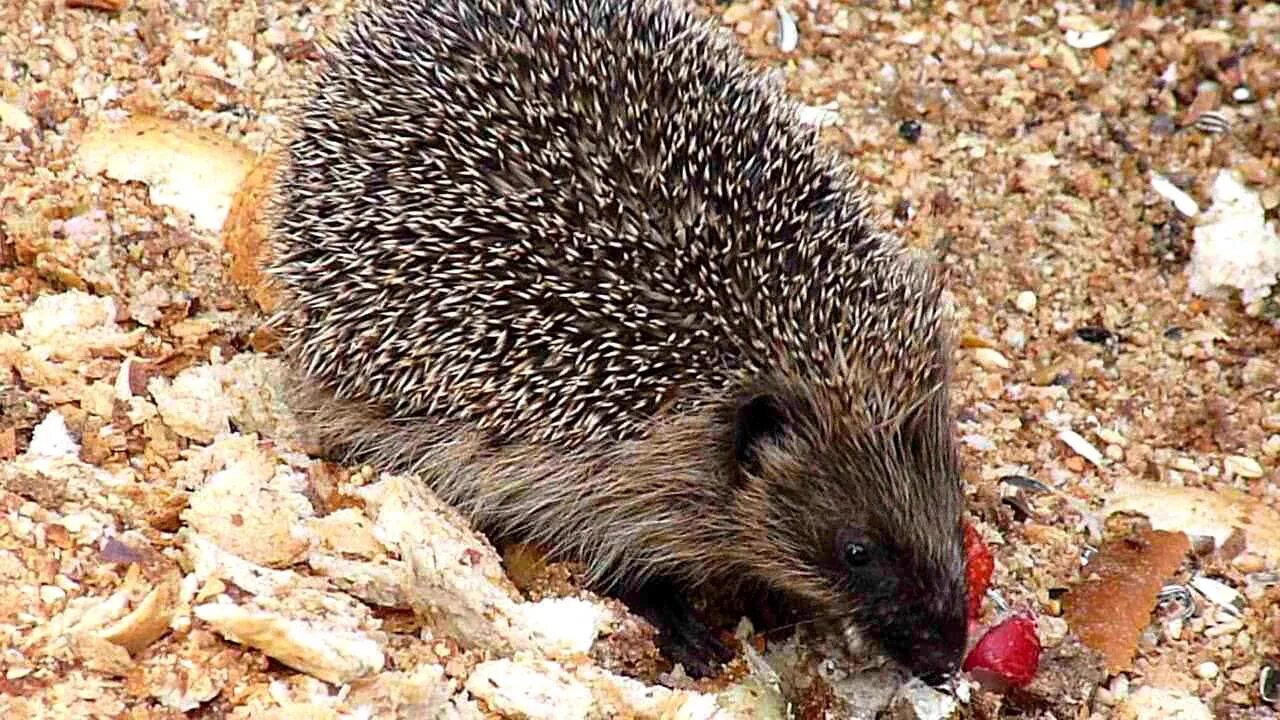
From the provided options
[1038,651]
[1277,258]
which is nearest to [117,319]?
[1038,651]

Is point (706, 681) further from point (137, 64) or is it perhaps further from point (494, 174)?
point (137, 64)

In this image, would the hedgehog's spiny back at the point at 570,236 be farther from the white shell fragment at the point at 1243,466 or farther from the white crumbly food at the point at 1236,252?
the white crumbly food at the point at 1236,252

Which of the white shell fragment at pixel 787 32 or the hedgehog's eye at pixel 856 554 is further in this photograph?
the white shell fragment at pixel 787 32

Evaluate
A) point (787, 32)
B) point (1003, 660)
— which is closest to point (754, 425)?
point (1003, 660)

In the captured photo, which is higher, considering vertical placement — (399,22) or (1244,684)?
(399,22)

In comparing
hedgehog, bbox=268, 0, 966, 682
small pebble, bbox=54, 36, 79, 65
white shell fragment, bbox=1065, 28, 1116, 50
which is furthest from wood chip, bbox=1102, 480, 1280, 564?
small pebble, bbox=54, 36, 79, 65

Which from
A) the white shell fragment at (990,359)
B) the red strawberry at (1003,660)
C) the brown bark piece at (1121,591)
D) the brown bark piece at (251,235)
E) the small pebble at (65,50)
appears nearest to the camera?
the red strawberry at (1003,660)

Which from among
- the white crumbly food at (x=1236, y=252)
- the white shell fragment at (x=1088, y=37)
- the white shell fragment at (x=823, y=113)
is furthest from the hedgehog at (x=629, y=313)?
the white shell fragment at (x=1088, y=37)

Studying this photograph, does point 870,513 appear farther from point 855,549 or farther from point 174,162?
point 174,162
